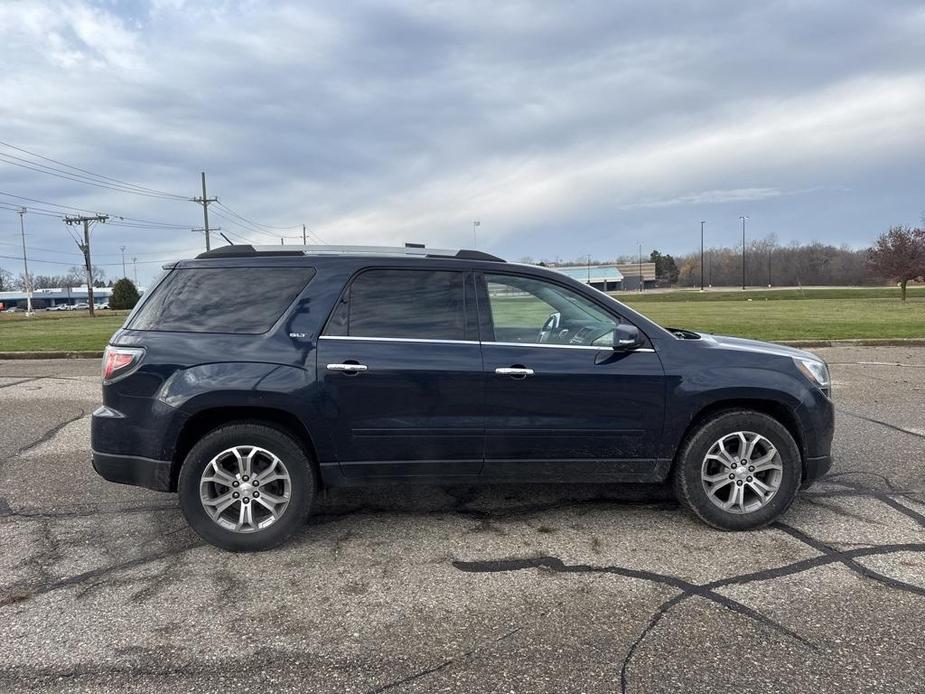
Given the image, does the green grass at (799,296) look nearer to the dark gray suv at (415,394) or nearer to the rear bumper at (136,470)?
the dark gray suv at (415,394)

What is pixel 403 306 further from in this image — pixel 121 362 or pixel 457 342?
pixel 121 362

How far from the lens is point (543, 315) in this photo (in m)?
4.05

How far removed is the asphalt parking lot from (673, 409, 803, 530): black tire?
0.12 m

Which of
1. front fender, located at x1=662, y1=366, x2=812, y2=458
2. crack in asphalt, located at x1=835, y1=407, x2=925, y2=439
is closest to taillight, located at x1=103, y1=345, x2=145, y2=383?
front fender, located at x1=662, y1=366, x2=812, y2=458

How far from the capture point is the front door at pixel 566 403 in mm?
3725

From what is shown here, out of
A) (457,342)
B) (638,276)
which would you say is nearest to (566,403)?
(457,342)

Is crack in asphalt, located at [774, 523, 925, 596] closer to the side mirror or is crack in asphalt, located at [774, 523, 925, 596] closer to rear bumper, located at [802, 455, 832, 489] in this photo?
rear bumper, located at [802, 455, 832, 489]

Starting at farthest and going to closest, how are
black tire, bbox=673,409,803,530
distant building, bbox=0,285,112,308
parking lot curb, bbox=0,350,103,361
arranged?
distant building, bbox=0,285,112,308 → parking lot curb, bbox=0,350,103,361 → black tire, bbox=673,409,803,530

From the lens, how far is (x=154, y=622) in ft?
9.64

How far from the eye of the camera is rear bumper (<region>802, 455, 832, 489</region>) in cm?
392

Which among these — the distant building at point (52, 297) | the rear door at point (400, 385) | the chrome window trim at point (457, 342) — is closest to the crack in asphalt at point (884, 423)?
the chrome window trim at point (457, 342)

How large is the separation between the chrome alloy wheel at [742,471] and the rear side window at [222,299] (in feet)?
9.20

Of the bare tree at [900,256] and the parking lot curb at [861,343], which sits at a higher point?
the bare tree at [900,256]

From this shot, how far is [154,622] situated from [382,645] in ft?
3.69
